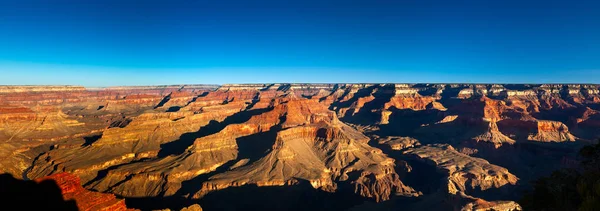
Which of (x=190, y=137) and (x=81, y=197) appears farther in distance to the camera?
(x=190, y=137)

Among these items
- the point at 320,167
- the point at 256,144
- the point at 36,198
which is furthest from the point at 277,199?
the point at 36,198

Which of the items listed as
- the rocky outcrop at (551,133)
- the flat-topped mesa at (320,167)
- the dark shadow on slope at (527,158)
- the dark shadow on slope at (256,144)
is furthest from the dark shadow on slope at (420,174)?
the rocky outcrop at (551,133)

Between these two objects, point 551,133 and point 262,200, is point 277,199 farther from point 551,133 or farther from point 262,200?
point 551,133

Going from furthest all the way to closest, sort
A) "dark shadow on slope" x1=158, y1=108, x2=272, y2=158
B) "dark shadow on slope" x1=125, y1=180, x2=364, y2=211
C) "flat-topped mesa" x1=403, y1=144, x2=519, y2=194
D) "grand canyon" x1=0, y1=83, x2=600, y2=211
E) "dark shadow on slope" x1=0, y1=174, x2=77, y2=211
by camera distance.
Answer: "dark shadow on slope" x1=158, y1=108, x2=272, y2=158 < "flat-topped mesa" x1=403, y1=144, x2=519, y2=194 < "grand canyon" x1=0, y1=83, x2=600, y2=211 < "dark shadow on slope" x1=125, y1=180, x2=364, y2=211 < "dark shadow on slope" x1=0, y1=174, x2=77, y2=211

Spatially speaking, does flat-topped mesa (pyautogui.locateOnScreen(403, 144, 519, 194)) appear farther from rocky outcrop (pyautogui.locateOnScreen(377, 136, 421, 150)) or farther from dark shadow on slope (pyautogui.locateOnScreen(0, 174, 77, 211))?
dark shadow on slope (pyautogui.locateOnScreen(0, 174, 77, 211))

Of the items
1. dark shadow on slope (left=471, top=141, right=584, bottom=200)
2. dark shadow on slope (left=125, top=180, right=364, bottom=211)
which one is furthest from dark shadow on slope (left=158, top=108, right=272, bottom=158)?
dark shadow on slope (left=471, top=141, right=584, bottom=200)

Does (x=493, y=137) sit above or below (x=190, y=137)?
above

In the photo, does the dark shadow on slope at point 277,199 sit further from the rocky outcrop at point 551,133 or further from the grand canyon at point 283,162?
the rocky outcrop at point 551,133

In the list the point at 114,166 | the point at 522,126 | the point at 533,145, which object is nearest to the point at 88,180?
the point at 114,166

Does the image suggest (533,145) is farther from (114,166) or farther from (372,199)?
(114,166)
